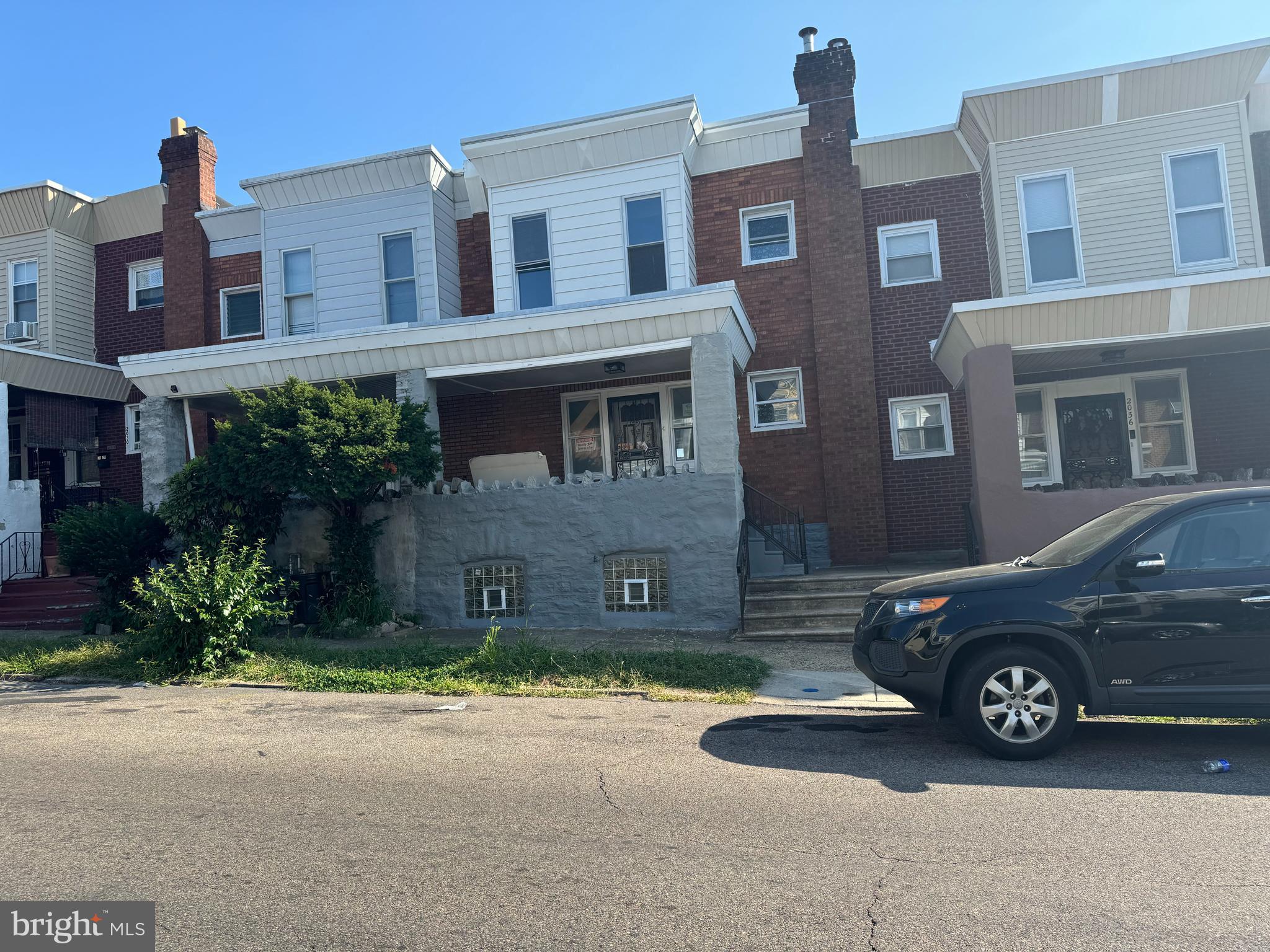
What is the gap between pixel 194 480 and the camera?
11977 mm

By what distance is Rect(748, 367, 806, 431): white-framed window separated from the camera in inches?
598

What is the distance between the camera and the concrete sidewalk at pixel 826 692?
7.85m

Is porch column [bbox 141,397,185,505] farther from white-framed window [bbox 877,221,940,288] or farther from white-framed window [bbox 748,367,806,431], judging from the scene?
white-framed window [bbox 877,221,940,288]

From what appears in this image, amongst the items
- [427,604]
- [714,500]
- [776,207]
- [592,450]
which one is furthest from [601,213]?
[427,604]

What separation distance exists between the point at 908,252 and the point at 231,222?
13277mm

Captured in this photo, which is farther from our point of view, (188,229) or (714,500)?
(188,229)

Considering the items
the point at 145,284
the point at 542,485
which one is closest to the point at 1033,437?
the point at 542,485

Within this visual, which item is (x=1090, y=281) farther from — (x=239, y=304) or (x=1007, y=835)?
(x=239, y=304)

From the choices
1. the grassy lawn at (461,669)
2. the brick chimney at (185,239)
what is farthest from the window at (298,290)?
the grassy lawn at (461,669)

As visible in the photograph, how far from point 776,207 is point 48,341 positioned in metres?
15.2

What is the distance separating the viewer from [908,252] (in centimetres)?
1509

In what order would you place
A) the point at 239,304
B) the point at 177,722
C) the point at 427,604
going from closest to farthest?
1. the point at 177,722
2. the point at 427,604
3. the point at 239,304

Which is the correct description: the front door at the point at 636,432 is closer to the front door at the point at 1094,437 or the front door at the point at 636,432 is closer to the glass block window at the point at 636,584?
the glass block window at the point at 636,584

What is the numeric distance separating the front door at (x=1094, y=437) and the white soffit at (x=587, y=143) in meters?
7.68
